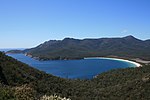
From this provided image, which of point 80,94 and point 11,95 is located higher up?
point 11,95

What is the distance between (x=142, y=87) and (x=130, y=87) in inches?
146

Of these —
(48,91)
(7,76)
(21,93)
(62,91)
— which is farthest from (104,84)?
(21,93)

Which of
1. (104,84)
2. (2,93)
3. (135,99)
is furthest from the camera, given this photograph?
(104,84)

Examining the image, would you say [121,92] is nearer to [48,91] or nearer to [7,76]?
[48,91]

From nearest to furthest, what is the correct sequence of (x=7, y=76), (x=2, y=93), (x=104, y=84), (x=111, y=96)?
(x=2, y=93) → (x=7, y=76) → (x=111, y=96) → (x=104, y=84)

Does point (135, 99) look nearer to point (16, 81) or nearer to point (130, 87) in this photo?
point (130, 87)

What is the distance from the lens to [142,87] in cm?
6750

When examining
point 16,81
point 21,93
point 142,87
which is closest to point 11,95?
point 21,93

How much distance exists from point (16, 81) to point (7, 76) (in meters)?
2.05

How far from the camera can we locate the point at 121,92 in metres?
69.6

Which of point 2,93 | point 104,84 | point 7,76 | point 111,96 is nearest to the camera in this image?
Answer: point 2,93

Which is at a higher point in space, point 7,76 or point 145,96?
point 7,76

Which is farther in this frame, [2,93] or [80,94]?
[80,94]

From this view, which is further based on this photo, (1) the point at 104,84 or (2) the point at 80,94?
(1) the point at 104,84
